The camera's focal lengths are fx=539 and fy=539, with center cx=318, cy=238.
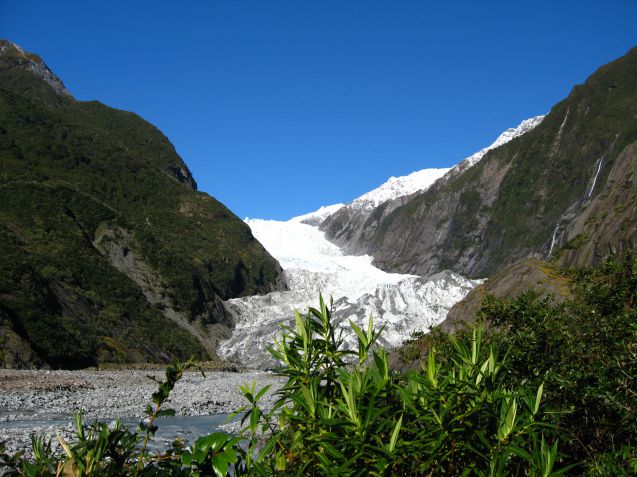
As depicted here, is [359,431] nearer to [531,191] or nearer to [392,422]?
[392,422]

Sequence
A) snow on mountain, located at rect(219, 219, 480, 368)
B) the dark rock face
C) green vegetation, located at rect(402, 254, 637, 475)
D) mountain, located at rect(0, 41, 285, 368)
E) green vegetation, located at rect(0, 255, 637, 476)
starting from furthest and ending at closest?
snow on mountain, located at rect(219, 219, 480, 368) < mountain, located at rect(0, 41, 285, 368) < the dark rock face < green vegetation, located at rect(402, 254, 637, 475) < green vegetation, located at rect(0, 255, 637, 476)

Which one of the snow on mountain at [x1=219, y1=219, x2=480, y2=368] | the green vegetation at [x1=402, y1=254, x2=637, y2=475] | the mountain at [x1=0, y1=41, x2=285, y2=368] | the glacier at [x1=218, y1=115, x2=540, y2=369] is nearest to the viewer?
the green vegetation at [x1=402, y1=254, x2=637, y2=475]

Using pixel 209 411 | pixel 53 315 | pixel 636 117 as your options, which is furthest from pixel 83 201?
pixel 636 117

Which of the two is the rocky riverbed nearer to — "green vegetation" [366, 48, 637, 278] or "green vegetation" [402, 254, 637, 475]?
"green vegetation" [402, 254, 637, 475]

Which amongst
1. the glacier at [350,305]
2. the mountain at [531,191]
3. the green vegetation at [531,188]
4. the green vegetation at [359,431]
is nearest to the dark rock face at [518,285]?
the glacier at [350,305]

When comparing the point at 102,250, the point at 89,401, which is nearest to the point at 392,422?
the point at 89,401

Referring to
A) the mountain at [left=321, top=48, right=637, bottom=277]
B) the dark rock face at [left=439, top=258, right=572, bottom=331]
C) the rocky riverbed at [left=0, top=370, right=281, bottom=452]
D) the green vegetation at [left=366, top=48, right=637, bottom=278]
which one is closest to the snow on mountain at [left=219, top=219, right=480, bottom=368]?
the dark rock face at [left=439, top=258, right=572, bottom=331]

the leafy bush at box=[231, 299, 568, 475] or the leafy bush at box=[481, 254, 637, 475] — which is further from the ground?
the leafy bush at box=[231, 299, 568, 475]
